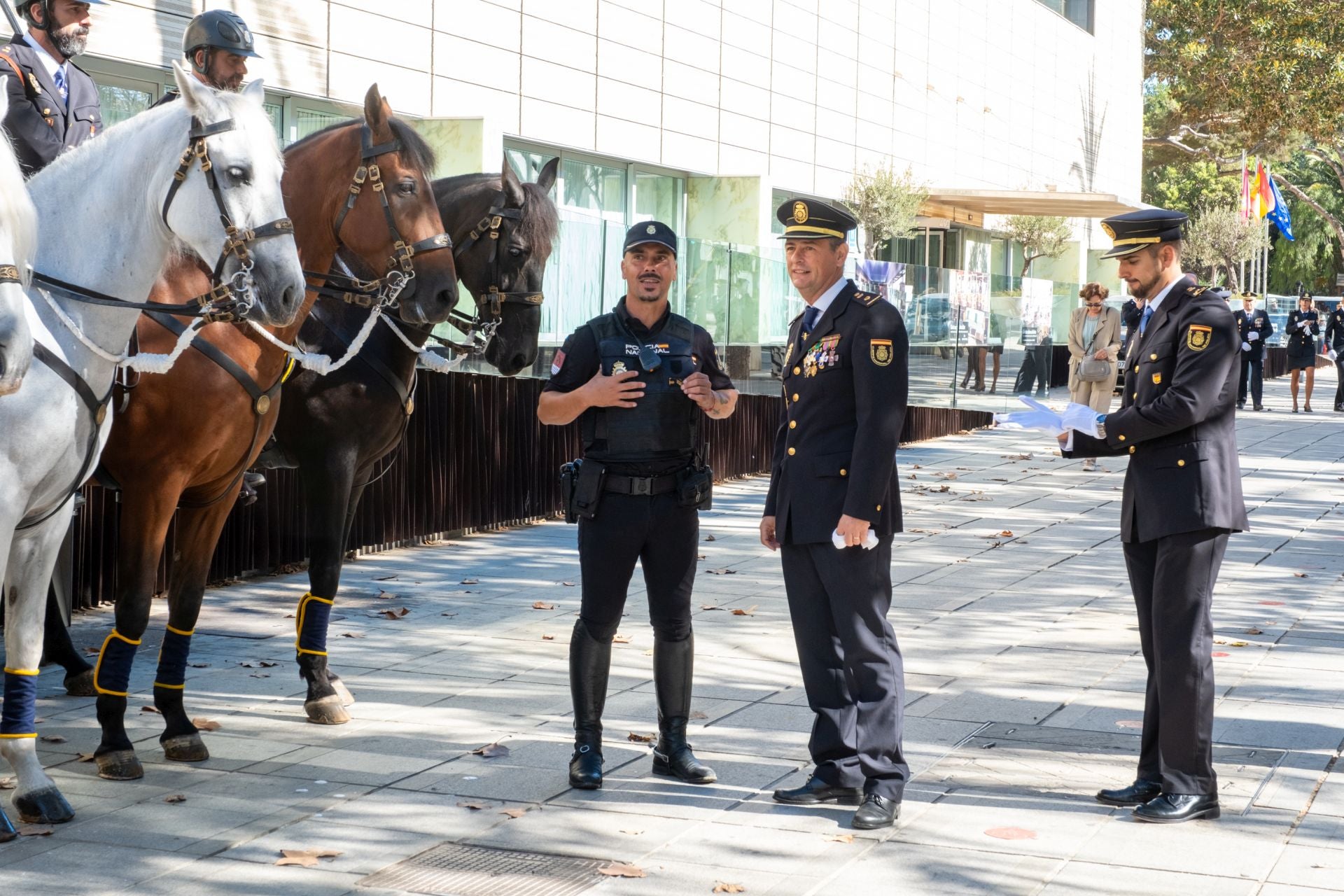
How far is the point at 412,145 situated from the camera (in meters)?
6.30

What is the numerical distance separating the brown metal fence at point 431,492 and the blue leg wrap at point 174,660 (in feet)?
9.19

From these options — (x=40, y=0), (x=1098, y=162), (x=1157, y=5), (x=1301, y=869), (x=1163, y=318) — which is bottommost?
(x=1301, y=869)

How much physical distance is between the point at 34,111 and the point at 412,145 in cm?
146

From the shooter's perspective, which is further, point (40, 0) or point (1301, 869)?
point (40, 0)

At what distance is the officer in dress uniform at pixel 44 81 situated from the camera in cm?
597

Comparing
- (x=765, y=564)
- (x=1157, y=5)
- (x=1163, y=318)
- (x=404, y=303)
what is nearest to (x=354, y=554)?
(x=765, y=564)

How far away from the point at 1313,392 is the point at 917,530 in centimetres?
2631

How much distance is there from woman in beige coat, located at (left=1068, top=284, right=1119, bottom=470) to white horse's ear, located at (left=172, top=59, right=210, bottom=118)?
13.4 metres

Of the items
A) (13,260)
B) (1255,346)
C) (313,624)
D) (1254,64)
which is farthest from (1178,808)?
(1254,64)

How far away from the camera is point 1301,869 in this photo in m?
4.79

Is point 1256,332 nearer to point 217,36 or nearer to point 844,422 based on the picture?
point 844,422

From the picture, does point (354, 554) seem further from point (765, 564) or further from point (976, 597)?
point (976, 597)

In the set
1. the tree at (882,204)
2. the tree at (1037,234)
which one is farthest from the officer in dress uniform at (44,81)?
the tree at (1037,234)

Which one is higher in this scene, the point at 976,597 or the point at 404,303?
the point at 404,303
